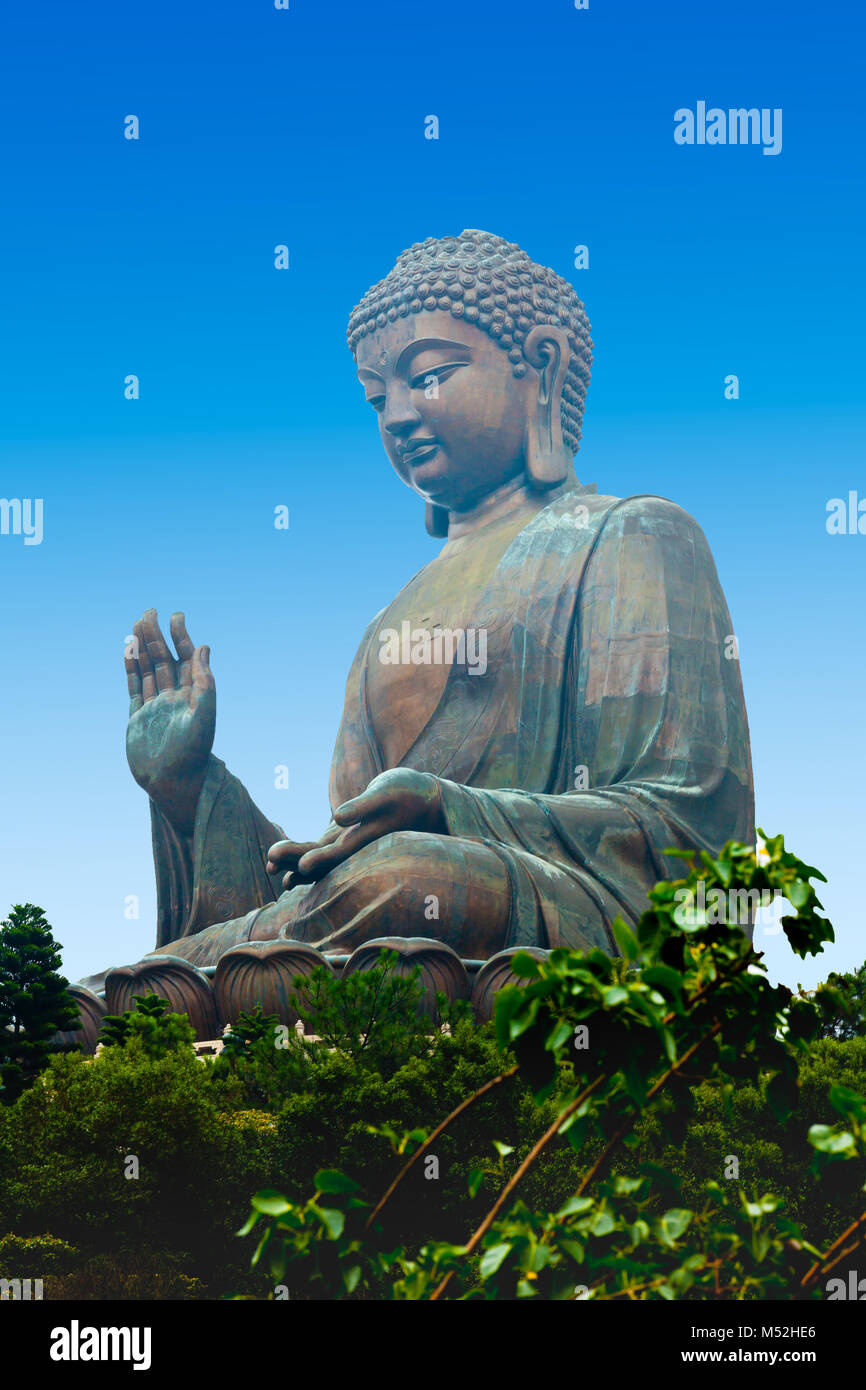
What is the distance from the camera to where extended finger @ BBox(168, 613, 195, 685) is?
1095 cm

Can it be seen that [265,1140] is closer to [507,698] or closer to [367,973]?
[367,973]

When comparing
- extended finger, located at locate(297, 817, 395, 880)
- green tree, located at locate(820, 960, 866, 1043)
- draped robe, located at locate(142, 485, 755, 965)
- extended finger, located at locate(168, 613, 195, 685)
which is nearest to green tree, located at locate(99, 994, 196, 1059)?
extended finger, located at locate(297, 817, 395, 880)

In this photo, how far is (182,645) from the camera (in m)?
11.0

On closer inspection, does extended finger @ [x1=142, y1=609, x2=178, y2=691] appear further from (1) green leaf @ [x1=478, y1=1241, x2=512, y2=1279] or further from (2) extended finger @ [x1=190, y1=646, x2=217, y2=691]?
(1) green leaf @ [x1=478, y1=1241, x2=512, y2=1279]

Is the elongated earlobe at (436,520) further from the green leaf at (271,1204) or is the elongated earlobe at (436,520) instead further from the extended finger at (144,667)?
the green leaf at (271,1204)

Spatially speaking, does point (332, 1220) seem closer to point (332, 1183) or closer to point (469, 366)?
point (332, 1183)

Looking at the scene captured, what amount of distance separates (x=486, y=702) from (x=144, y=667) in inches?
85.4

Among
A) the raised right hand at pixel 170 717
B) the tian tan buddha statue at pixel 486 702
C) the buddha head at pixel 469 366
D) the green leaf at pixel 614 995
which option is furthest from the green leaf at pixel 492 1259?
the buddha head at pixel 469 366

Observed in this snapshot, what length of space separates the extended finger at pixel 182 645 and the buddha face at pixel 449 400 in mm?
2176

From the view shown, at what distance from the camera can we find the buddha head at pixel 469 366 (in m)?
12.0

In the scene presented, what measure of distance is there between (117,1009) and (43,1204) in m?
2.47
